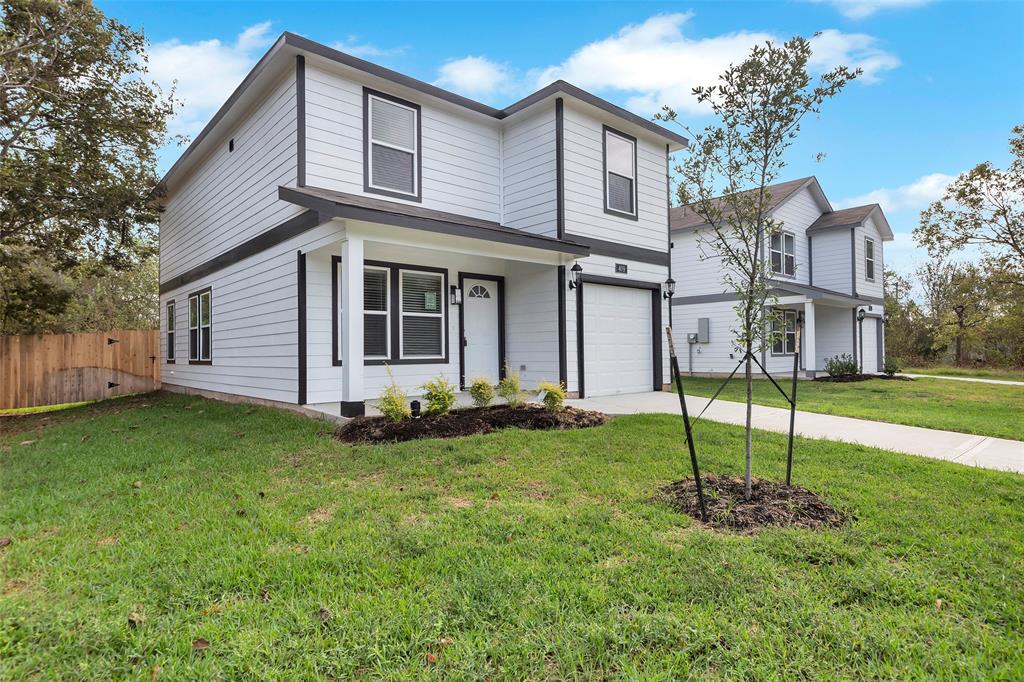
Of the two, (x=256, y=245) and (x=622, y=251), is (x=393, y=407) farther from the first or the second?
(x=622, y=251)

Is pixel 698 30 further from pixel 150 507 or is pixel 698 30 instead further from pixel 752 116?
pixel 150 507

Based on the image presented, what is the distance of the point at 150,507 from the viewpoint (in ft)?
12.7

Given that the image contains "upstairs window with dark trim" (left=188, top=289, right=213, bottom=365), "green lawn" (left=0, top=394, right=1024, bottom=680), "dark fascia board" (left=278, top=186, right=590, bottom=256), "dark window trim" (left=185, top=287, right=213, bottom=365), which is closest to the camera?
"green lawn" (left=0, top=394, right=1024, bottom=680)

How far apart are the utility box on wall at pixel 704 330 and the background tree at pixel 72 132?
51.0ft

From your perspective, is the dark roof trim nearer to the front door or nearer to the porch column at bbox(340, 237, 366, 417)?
the porch column at bbox(340, 237, 366, 417)

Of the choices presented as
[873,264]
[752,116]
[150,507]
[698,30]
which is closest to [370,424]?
[150,507]

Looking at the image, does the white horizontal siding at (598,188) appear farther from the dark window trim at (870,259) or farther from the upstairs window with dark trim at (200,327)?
the dark window trim at (870,259)

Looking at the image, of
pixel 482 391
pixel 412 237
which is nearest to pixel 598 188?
pixel 412 237

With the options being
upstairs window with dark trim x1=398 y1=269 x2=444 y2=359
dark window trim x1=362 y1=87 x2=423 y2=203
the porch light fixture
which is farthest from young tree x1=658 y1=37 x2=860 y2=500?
upstairs window with dark trim x1=398 y1=269 x2=444 y2=359

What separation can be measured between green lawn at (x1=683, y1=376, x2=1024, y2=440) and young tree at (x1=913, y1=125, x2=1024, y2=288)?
3073 millimetres

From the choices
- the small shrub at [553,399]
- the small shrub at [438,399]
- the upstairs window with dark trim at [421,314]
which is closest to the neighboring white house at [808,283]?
the upstairs window with dark trim at [421,314]

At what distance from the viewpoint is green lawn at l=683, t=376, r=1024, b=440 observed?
291 inches

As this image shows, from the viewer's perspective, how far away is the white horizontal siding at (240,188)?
27.0ft

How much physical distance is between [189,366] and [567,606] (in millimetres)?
12504
